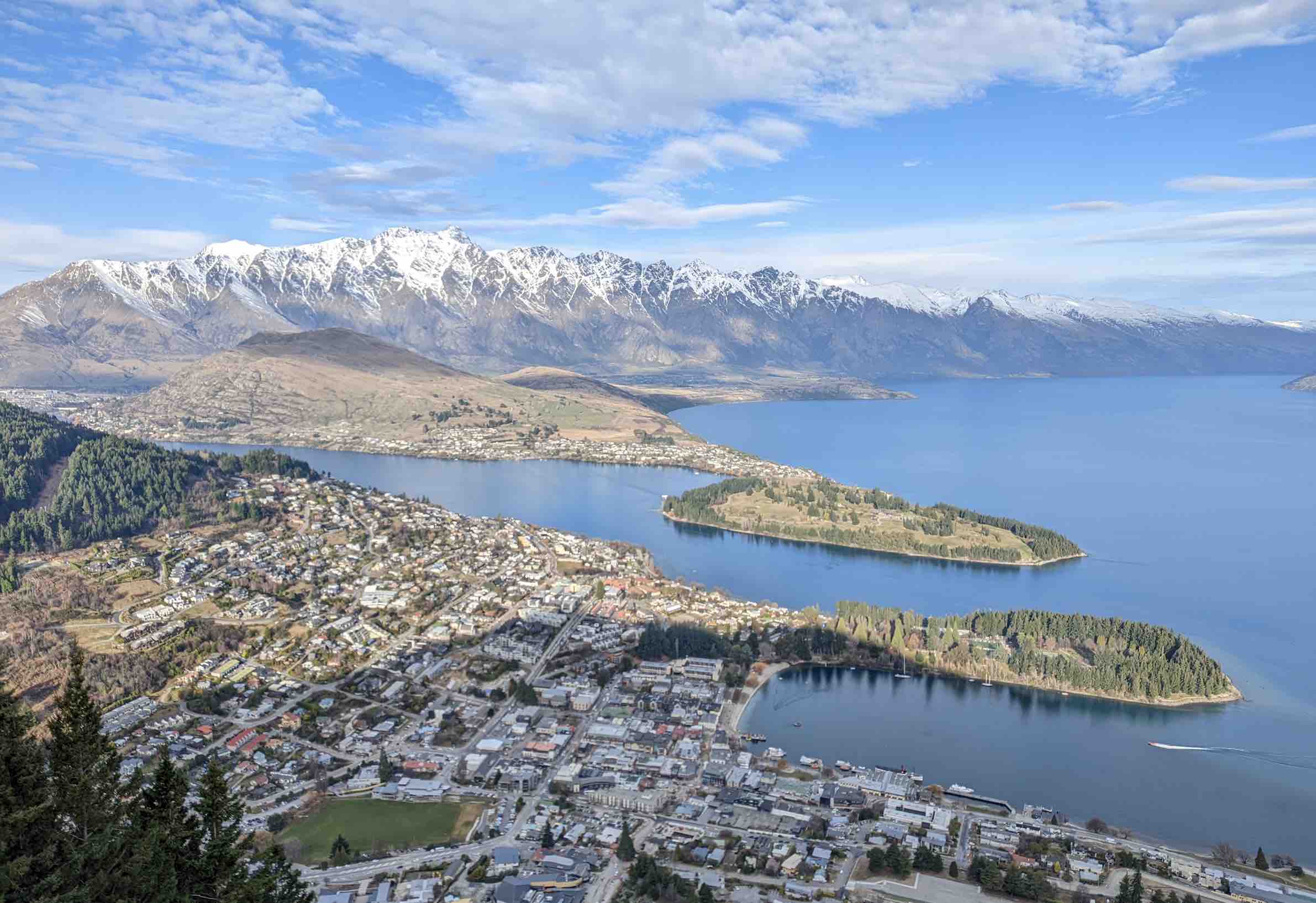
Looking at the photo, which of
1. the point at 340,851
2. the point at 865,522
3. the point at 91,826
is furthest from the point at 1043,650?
the point at 91,826

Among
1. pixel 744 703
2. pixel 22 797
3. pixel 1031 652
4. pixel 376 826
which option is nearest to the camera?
pixel 22 797

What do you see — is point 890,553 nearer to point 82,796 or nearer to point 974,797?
point 974,797

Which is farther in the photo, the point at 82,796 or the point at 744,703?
the point at 744,703

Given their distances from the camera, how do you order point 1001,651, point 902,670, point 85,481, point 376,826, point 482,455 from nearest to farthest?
point 376,826
point 902,670
point 1001,651
point 85,481
point 482,455

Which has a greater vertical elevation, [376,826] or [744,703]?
[744,703]

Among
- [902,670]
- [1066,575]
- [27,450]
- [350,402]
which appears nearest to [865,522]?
[1066,575]

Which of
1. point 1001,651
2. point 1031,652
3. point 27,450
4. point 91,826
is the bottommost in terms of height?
point 1001,651

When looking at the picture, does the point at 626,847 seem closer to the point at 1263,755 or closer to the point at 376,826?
the point at 376,826

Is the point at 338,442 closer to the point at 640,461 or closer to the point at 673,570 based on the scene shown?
the point at 640,461
